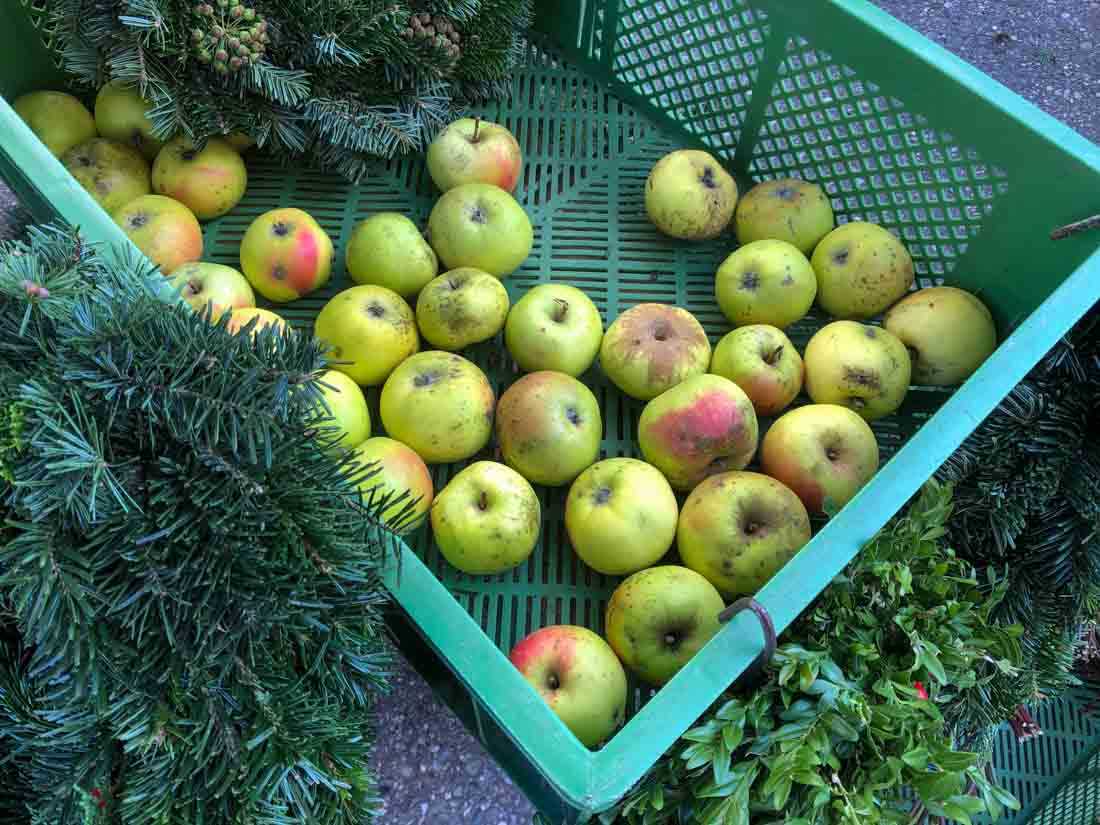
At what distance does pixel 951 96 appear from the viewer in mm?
1277

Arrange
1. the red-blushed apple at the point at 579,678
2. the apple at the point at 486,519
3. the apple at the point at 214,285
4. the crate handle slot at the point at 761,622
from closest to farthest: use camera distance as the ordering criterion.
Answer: the crate handle slot at the point at 761,622, the red-blushed apple at the point at 579,678, the apple at the point at 486,519, the apple at the point at 214,285

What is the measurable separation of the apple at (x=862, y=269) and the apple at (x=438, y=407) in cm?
61

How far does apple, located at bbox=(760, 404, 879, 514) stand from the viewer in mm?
1252

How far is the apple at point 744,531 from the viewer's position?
118 cm

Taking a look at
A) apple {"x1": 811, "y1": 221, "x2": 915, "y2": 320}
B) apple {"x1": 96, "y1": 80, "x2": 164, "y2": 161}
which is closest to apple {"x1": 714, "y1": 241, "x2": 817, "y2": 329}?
apple {"x1": 811, "y1": 221, "x2": 915, "y2": 320}

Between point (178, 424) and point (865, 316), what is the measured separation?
116 centimetres

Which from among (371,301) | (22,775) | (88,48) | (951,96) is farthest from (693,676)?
(88,48)

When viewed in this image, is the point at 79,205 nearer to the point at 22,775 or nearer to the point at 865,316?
the point at 22,775

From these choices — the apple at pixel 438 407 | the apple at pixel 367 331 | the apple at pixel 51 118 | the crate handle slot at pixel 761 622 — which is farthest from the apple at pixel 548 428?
the apple at pixel 51 118

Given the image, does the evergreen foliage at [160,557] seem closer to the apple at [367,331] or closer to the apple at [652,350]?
the apple at [367,331]

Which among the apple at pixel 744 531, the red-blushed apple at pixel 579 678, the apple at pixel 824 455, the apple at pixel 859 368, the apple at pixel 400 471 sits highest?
the apple at pixel 859 368

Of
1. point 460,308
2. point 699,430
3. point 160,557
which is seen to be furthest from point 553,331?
point 160,557

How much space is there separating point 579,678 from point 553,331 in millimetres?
530

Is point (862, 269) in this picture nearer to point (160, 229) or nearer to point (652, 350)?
point (652, 350)
